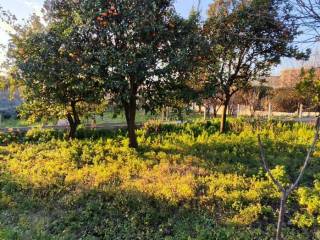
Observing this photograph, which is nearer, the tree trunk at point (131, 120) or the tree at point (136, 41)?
the tree at point (136, 41)

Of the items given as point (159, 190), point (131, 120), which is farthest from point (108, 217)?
point (131, 120)

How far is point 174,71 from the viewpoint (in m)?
7.32

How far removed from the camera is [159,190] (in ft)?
18.0

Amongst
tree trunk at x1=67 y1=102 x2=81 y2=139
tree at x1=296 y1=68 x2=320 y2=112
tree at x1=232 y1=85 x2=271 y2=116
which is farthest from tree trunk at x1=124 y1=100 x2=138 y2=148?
tree at x1=232 y1=85 x2=271 y2=116

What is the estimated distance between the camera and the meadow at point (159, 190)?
4.60 meters

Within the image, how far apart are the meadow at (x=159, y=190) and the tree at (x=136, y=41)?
6.06 ft

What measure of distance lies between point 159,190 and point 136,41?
3686 mm

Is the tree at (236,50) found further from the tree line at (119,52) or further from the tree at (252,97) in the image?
the tree at (252,97)

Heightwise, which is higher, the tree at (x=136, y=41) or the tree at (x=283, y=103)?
the tree at (x=136, y=41)

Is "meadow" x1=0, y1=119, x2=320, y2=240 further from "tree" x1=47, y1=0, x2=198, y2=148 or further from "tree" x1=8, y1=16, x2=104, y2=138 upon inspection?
"tree" x1=47, y1=0, x2=198, y2=148

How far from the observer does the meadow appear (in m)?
4.60

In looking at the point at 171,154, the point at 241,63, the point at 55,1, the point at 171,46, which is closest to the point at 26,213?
the point at 171,154

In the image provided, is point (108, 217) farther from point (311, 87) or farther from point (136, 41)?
point (136, 41)

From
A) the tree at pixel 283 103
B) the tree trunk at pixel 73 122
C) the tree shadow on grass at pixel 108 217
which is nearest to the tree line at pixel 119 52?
the tree trunk at pixel 73 122
